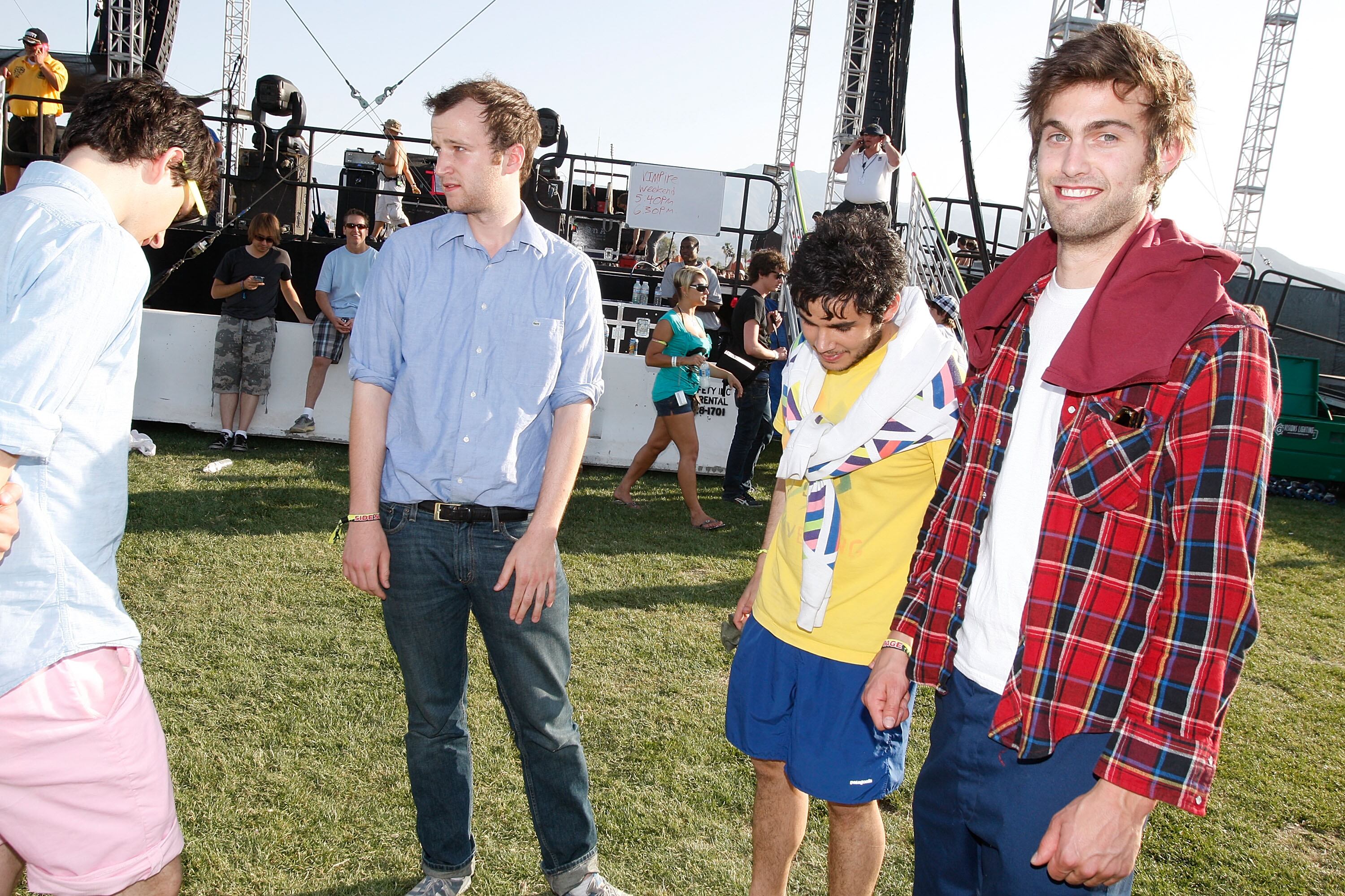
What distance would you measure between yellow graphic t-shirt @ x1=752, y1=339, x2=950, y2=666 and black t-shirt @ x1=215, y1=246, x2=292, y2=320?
6902 millimetres

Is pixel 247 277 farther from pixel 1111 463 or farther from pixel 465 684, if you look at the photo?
pixel 1111 463

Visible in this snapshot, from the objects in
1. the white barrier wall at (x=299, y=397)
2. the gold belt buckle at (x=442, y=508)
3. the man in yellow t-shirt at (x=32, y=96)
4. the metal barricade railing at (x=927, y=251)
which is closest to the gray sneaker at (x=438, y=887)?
the gold belt buckle at (x=442, y=508)

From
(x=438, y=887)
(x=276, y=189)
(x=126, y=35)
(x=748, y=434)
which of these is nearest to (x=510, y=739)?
(x=438, y=887)

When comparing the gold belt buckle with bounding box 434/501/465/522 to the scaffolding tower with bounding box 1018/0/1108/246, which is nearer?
the gold belt buckle with bounding box 434/501/465/522

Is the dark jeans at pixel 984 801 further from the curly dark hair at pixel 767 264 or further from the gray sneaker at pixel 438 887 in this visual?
the curly dark hair at pixel 767 264

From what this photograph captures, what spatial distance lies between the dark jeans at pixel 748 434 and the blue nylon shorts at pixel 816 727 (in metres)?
5.02

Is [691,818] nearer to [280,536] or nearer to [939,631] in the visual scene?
[939,631]

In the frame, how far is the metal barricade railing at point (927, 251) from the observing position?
29.6ft

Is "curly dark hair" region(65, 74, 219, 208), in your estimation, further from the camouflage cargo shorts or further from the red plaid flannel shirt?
the camouflage cargo shorts

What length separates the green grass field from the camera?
271 cm

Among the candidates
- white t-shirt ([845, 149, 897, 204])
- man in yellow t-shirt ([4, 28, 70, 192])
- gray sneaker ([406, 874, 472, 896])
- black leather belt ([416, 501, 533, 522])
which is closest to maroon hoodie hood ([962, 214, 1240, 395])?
black leather belt ([416, 501, 533, 522])

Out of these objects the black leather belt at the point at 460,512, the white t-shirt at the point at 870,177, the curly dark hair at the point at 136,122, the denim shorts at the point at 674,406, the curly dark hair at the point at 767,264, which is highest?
the white t-shirt at the point at 870,177

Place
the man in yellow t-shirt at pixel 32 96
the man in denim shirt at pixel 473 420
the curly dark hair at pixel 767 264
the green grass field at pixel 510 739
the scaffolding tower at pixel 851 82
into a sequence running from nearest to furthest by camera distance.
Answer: the man in denim shirt at pixel 473 420 → the green grass field at pixel 510 739 → the curly dark hair at pixel 767 264 → the man in yellow t-shirt at pixel 32 96 → the scaffolding tower at pixel 851 82

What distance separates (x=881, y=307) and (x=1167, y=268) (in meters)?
0.75
